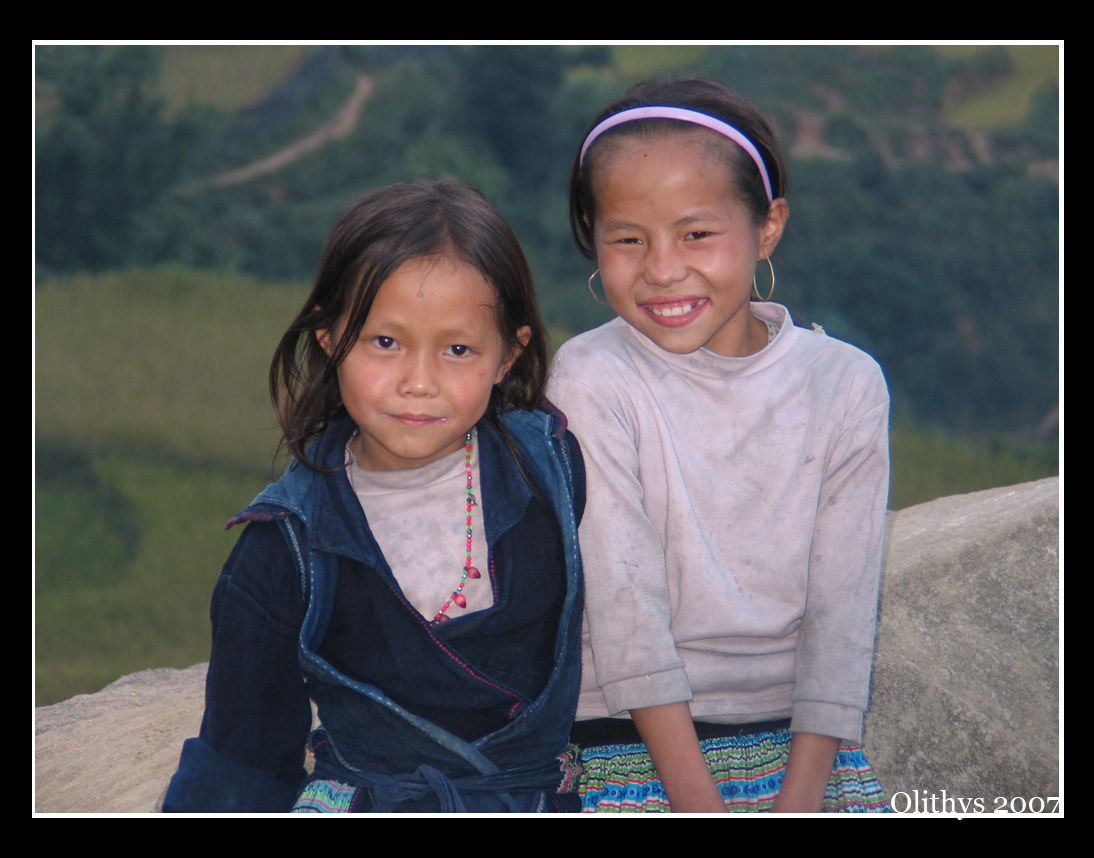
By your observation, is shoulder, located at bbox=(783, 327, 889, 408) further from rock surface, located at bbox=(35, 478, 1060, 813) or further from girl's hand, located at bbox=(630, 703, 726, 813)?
rock surface, located at bbox=(35, 478, 1060, 813)

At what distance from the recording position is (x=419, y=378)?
5.10ft

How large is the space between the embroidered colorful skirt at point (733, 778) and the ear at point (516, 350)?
698 mm

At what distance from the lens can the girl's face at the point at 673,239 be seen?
1727 millimetres

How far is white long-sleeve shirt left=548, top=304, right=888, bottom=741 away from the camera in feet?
5.65

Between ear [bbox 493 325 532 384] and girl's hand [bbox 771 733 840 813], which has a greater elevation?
ear [bbox 493 325 532 384]

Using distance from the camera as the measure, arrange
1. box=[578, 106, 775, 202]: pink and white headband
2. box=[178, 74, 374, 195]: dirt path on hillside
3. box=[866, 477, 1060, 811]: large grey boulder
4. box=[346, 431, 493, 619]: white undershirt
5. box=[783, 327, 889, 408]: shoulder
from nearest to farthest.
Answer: box=[346, 431, 493, 619]: white undershirt
box=[578, 106, 775, 202]: pink and white headband
box=[783, 327, 889, 408]: shoulder
box=[866, 477, 1060, 811]: large grey boulder
box=[178, 74, 374, 195]: dirt path on hillside

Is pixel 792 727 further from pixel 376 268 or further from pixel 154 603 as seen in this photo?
pixel 154 603

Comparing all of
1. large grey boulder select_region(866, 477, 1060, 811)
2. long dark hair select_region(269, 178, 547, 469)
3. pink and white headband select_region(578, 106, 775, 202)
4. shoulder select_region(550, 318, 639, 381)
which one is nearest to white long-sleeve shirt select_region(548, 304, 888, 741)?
shoulder select_region(550, 318, 639, 381)

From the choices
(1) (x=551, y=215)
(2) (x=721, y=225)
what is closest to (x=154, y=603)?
(2) (x=721, y=225)

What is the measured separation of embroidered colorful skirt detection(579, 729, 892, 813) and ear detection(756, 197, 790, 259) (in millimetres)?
896

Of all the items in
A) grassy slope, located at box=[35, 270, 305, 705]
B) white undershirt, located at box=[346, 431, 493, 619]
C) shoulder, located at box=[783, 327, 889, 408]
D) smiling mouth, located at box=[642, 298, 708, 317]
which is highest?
grassy slope, located at box=[35, 270, 305, 705]

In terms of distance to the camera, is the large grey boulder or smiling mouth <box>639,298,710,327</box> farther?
the large grey boulder

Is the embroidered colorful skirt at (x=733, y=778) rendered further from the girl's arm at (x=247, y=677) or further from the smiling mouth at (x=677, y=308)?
the smiling mouth at (x=677, y=308)

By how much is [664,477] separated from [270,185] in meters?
8.25
